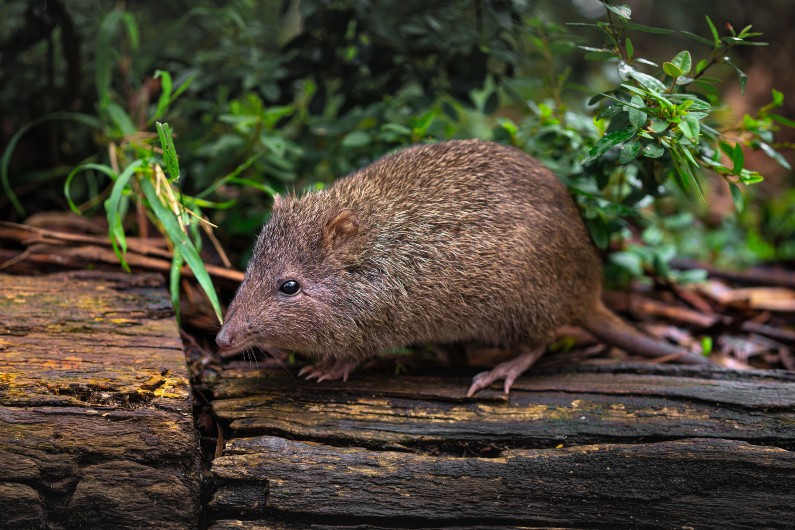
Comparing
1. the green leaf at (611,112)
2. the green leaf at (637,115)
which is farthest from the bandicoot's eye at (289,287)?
the green leaf at (637,115)

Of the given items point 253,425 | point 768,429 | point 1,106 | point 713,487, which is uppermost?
point 1,106

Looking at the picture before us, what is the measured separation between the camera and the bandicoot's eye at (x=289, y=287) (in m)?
4.58

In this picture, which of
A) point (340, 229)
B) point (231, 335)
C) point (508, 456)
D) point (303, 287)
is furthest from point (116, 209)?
point (508, 456)

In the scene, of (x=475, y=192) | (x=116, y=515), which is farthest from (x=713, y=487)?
(x=116, y=515)

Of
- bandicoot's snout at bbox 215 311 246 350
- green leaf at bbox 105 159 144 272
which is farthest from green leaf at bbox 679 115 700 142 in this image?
green leaf at bbox 105 159 144 272

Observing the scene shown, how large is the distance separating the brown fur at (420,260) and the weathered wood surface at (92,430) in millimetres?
575

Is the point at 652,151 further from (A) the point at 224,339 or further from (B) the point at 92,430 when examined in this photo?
(B) the point at 92,430

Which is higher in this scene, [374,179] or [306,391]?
[374,179]

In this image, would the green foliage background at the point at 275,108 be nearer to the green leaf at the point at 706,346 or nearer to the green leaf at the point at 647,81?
the green leaf at the point at 706,346

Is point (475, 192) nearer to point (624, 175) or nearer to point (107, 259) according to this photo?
point (624, 175)

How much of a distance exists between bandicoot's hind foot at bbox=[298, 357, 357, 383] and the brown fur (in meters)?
0.07

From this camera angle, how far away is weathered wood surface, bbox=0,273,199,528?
11.9ft

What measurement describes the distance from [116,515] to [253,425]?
862 millimetres

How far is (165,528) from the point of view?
3.70 meters
